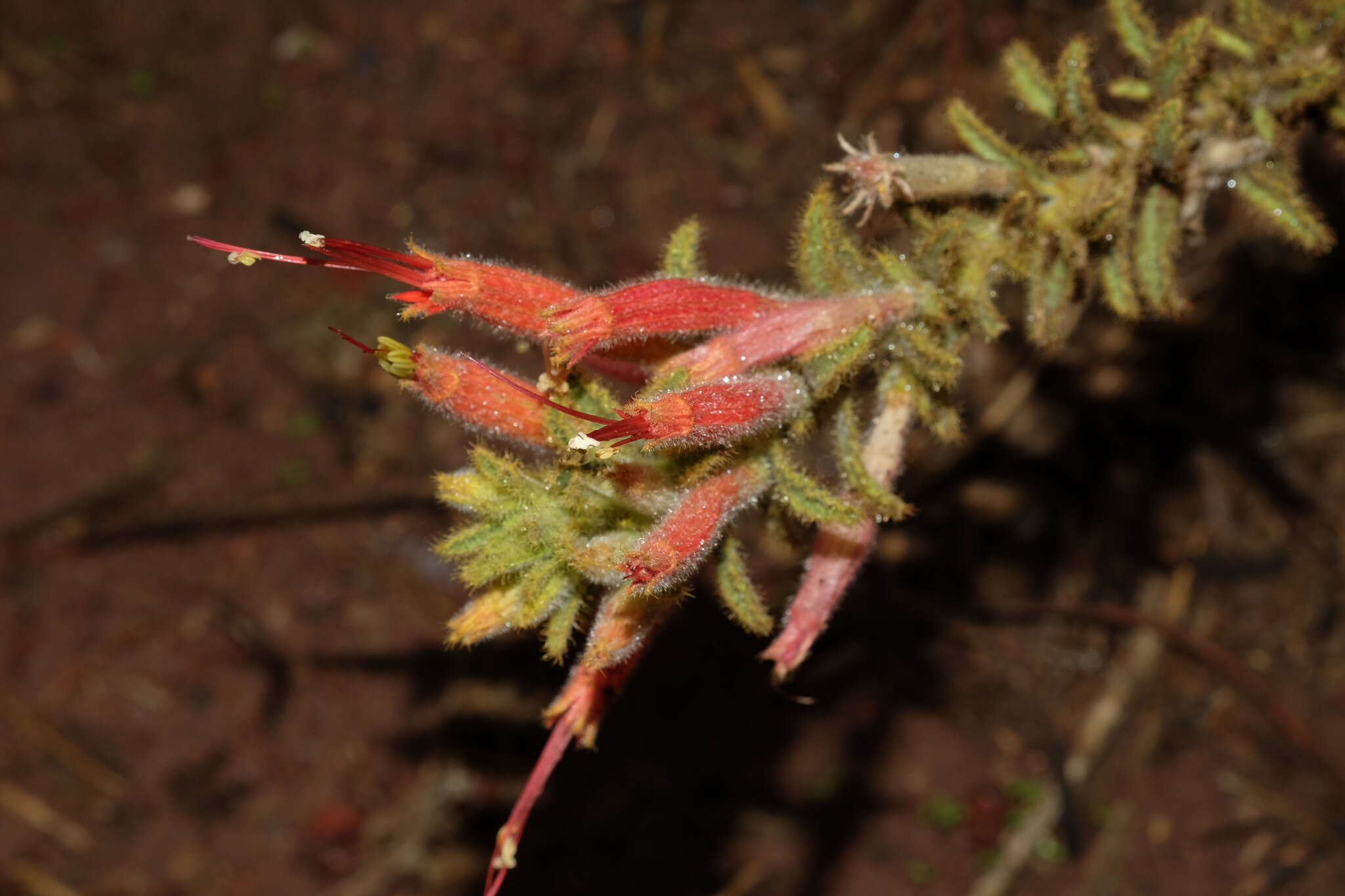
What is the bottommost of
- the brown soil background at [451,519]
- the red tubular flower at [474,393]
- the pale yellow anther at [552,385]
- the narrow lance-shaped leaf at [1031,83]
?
the brown soil background at [451,519]

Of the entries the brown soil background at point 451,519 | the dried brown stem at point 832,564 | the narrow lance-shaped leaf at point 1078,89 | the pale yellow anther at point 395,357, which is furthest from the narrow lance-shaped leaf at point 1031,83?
the pale yellow anther at point 395,357

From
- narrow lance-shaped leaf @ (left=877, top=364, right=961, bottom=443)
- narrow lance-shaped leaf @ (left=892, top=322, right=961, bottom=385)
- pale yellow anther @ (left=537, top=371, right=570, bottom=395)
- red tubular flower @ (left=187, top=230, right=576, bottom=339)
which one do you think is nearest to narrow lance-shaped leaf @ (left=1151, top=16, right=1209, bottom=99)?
narrow lance-shaped leaf @ (left=892, top=322, right=961, bottom=385)

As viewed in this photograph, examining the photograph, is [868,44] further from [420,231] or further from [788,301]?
[788,301]

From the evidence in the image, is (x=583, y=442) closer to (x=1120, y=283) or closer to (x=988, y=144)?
(x=988, y=144)

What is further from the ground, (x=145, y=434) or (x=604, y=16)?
(x=604, y=16)

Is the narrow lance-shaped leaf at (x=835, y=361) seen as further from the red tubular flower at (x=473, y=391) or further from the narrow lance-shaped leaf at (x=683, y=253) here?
the red tubular flower at (x=473, y=391)

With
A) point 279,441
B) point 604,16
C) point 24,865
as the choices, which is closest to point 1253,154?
point 604,16

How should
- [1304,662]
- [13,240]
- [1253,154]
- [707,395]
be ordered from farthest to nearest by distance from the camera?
[13,240]
[1304,662]
[1253,154]
[707,395]

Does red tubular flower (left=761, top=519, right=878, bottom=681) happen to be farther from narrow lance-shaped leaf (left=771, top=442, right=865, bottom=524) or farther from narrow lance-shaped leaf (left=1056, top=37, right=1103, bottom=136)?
narrow lance-shaped leaf (left=1056, top=37, right=1103, bottom=136)
